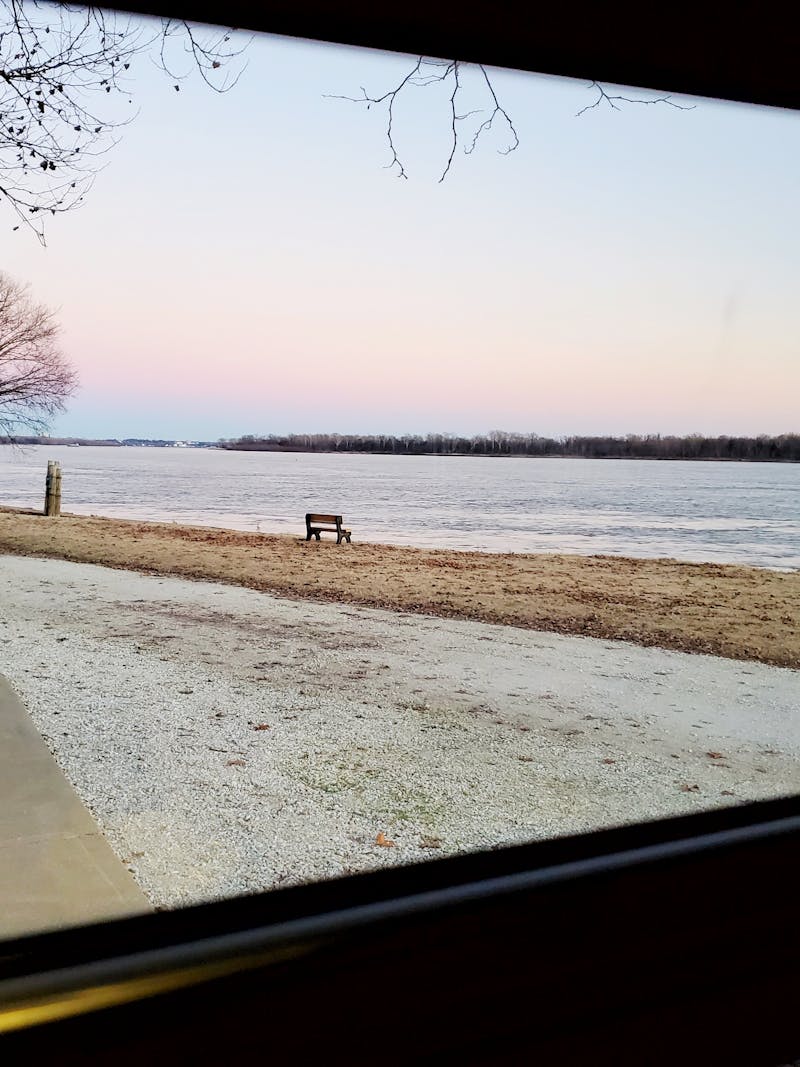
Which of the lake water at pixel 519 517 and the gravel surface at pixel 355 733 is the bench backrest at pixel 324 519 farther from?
the gravel surface at pixel 355 733

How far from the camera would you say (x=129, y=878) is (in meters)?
2.13

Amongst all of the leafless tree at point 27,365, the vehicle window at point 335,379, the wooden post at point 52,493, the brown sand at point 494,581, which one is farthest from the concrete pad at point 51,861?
the wooden post at point 52,493

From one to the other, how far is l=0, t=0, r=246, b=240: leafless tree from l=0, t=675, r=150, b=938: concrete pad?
1.50 m

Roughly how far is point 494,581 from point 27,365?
223 inches

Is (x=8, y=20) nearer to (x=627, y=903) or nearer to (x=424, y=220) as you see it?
(x=424, y=220)

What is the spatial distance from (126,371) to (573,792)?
2.60 meters

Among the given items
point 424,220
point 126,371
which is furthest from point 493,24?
point 126,371

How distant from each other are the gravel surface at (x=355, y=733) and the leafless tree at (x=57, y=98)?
1788 millimetres

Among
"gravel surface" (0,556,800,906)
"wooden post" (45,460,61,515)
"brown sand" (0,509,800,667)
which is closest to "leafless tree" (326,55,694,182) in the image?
"gravel surface" (0,556,800,906)

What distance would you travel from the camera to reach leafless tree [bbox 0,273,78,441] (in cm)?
403

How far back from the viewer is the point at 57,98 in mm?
1807

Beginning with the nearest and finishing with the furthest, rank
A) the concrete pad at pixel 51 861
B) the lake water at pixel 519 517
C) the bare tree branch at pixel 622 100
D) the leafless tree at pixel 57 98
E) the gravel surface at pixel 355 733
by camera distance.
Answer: the bare tree branch at pixel 622 100 → the leafless tree at pixel 57 98 → the concrete pad at pixel 51 861 → the gravel surface at pixel 355 733 → the lake water at pixel 519 517

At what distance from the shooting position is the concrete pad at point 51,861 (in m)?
1.92

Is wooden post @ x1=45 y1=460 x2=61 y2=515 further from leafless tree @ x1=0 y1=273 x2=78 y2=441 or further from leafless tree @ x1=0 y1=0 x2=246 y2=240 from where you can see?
leafless tree @ x1=0 y1=0 x2=246 y2=240
